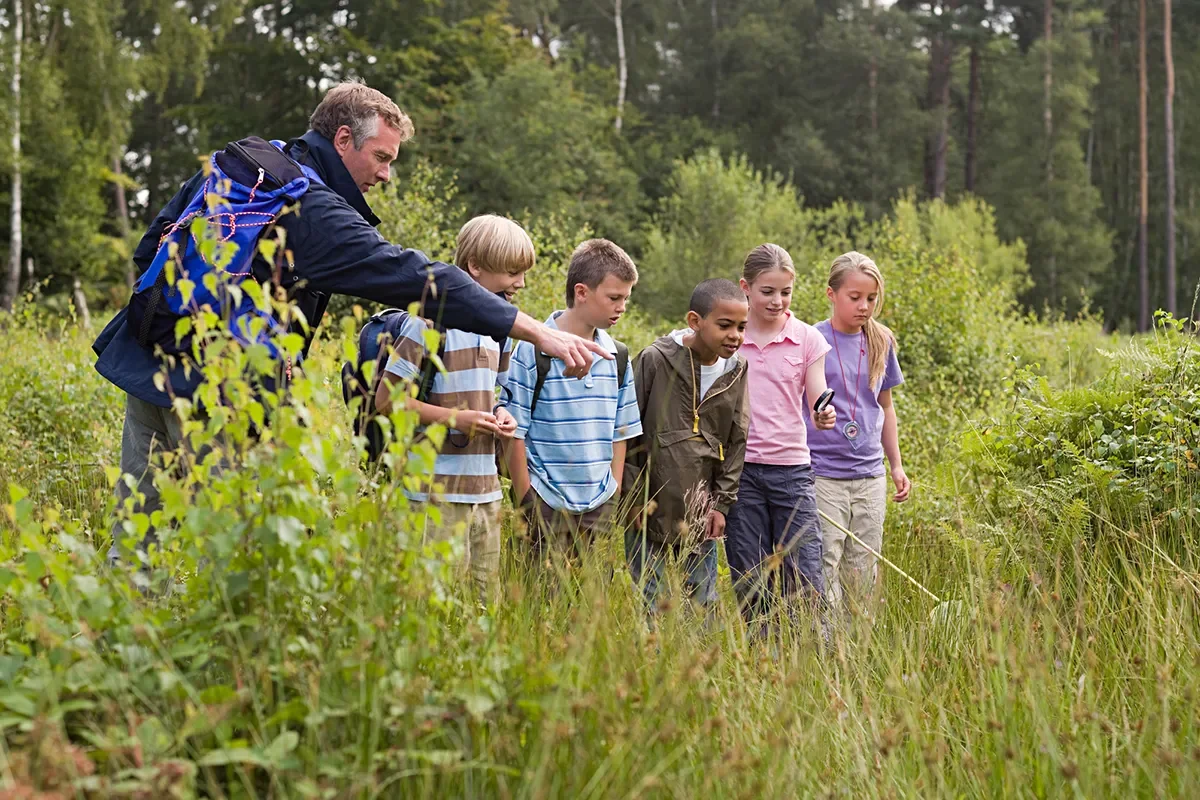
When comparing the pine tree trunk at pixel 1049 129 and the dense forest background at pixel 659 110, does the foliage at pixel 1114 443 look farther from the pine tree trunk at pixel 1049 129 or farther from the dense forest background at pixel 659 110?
the pine tree trunk at pixel 1049 129

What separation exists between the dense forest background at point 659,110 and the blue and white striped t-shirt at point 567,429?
23.4 m

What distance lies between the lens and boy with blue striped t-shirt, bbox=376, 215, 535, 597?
3.90 m

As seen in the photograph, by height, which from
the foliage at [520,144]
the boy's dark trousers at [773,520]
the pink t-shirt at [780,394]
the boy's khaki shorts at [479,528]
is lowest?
the boy's dark trousers at [773,520]

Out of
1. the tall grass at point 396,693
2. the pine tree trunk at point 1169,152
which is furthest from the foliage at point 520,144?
the tall grass at point 396,693

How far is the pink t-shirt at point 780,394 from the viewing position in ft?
16.3


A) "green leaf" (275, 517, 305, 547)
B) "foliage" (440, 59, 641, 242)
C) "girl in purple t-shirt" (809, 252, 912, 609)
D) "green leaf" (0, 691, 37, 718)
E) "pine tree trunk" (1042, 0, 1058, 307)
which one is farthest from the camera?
"pine tree trunk" (1042, 0, 1058, 307)

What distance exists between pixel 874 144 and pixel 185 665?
45595 millimetres

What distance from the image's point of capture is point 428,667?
247cm

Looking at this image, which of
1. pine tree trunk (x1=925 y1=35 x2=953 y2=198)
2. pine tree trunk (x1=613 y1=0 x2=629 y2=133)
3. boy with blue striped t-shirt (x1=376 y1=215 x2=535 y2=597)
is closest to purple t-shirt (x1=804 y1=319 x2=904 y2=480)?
boy with blue striped t-shirt (x1=376 y1=215 x2=535 y2=597)

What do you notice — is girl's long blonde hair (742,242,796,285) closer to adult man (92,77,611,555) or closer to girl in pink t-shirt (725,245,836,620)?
girl in pink t-shirt (725,245,836,620)

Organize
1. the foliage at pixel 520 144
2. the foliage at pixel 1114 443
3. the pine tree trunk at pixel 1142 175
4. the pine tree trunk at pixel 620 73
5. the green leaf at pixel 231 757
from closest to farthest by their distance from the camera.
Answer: the green leaf at pixel 231 757 → the foliage at pixel 1114 443 → the foliage at pixel 520 144 → the pine tree trunk at pixel 1142 175 → the pine tree trunk at pixel 620 73

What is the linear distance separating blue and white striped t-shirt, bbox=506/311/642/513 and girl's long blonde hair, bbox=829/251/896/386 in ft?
4.80

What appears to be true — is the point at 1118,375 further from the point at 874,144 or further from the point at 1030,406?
the point at 874,144

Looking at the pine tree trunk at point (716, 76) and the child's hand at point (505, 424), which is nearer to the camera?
the child's hand at point (505, 424)
